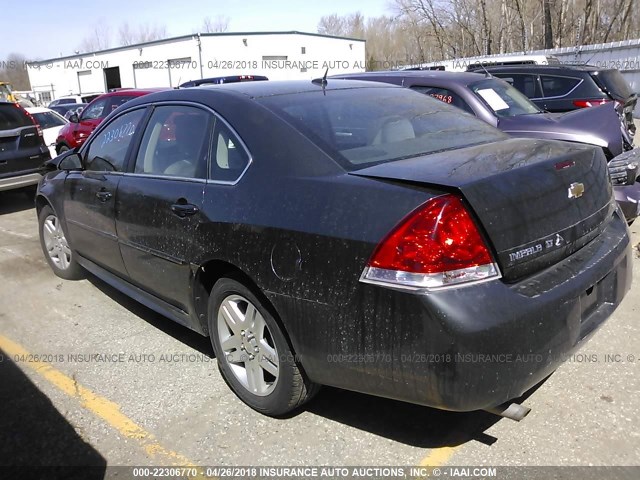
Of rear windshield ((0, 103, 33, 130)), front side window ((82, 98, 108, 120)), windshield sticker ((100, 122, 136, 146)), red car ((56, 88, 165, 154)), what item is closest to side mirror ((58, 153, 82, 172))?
windshield sticker ((100, 122, 136, 146))

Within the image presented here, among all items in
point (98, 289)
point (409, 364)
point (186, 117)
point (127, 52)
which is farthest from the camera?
point (127, 52)

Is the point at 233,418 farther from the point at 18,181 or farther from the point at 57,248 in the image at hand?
the point at 18,181

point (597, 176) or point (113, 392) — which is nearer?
point (597, 176)

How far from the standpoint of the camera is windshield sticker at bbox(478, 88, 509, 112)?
19.7 feet

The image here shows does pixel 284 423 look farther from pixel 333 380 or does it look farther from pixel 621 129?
pixel 621 129

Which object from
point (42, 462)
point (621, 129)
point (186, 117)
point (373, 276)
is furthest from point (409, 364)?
point (621, 129)

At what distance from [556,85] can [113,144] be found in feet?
24.8

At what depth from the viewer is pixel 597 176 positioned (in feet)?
9.26

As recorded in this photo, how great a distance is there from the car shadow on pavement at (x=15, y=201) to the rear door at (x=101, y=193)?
5.01 m

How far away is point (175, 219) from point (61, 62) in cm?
5347

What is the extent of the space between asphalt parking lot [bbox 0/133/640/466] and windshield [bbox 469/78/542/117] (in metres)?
2.81

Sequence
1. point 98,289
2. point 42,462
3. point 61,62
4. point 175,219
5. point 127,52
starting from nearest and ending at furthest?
point 42,462
point 175,219
point 98,289
point 127,52
point 61,62

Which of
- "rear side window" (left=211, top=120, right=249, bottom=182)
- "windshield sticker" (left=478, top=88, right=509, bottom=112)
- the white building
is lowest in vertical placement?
"rear side window" (left=211, top=120, right=249, bottom=182)

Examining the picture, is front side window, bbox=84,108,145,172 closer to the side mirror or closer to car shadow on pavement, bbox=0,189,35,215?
the side mirror
